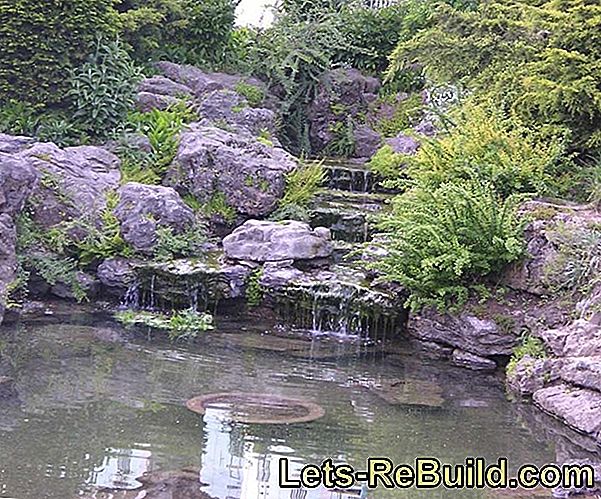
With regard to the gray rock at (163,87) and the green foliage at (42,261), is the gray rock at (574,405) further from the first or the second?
the gray rock at (163,87)

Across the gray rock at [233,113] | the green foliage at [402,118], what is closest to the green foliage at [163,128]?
the gray rock at [233,113]

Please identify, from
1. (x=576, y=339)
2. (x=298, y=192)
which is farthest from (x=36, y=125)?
(x=576, y=339)

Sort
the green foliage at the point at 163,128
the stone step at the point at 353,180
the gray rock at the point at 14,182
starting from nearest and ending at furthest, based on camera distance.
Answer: the gray rock at the point at 14,182 < the green foliage at the point at 163,128 < the stone step at the point at 353,180

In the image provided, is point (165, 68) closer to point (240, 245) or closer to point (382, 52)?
point (382, 52)

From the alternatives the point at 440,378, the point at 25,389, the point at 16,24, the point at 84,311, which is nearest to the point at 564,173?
the point at 440,378

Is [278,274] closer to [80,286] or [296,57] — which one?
[80,286]

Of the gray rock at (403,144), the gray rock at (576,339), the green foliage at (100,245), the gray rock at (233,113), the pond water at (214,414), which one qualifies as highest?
the gray rock at (233,113)

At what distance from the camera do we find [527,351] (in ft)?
26.4

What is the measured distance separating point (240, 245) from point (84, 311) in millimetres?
2006

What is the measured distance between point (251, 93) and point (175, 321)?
6952mm

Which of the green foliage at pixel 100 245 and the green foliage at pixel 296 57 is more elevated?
the green foliage at pixel 296 57

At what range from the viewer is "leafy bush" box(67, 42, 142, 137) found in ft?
43.7

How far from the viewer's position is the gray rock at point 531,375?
7.36 metres

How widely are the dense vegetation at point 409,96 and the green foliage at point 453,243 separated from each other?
0.02 metres
